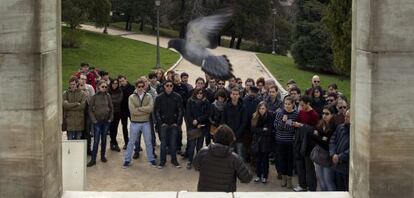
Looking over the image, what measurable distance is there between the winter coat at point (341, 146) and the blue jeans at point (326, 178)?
0.30 meters

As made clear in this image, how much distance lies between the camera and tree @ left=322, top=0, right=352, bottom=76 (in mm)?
21328

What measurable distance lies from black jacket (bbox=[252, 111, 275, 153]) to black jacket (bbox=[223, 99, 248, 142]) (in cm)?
26

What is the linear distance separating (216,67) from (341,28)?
453 inches

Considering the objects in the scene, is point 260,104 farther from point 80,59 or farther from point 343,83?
point 80,59

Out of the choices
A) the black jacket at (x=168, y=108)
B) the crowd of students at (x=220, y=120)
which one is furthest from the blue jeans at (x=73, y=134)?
the black jacket at (x=168, y=108)

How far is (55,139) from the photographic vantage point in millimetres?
5023

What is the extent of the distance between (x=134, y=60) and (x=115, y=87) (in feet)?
76.5

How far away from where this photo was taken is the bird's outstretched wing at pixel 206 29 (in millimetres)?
11438

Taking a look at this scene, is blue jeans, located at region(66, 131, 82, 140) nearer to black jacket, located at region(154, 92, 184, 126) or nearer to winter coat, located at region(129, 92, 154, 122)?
winter coat, located at region(129, 92, 154, 122)

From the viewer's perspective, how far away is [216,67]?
11.4 metres

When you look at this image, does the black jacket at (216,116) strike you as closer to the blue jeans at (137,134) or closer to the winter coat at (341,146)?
the blue jeans at (137,134)

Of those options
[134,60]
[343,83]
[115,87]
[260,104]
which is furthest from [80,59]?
[260,104]

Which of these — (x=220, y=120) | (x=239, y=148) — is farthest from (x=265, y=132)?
(x=220, y=120)

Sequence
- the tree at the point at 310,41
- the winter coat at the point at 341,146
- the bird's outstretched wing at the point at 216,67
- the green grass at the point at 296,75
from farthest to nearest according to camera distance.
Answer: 1. the tree at the point at 310,41
2. the green grass at the point at 296,75
3. the bird's outstretched wing at the point at 216,67
4. the winter coat at the point at 341,146
